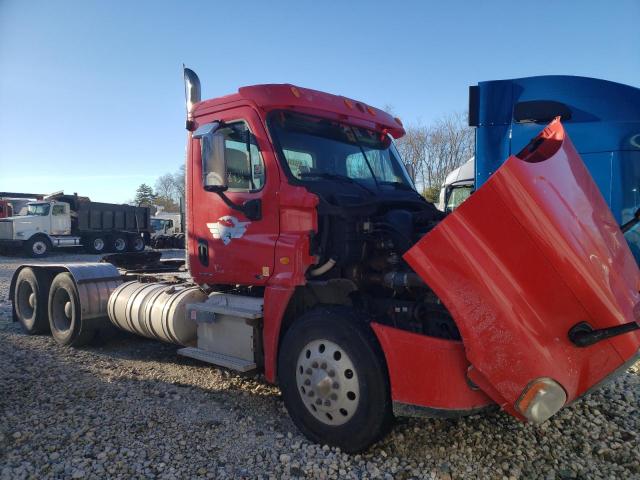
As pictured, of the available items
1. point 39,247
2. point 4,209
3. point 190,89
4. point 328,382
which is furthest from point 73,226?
point 328,382

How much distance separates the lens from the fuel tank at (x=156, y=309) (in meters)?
5.06

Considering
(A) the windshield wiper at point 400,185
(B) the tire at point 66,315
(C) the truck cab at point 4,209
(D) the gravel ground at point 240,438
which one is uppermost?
(C) the truck cab at point 4,209

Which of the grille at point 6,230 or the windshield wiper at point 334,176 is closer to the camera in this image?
the windshield wiper at point 334,176

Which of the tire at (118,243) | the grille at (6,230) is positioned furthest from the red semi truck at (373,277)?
the tire at (118,243)

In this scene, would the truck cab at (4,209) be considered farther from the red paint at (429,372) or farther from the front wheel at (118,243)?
the red paint at (429,372)

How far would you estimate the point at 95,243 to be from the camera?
82.4ft

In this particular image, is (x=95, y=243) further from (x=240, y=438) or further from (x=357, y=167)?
(x=240, y=438)

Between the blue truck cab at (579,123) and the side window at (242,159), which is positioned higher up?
the blue truck cab at (579,123)

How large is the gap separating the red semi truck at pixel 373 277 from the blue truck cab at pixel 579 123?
1521mm

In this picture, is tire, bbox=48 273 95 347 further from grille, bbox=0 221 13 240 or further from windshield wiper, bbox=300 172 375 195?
grille, bbox=0 221 13 240

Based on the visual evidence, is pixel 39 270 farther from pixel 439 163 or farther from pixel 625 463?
pixel 439 163

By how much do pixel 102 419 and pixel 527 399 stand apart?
3.13m

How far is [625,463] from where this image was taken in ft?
10.9

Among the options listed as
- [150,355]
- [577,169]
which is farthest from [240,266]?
[577,169]
